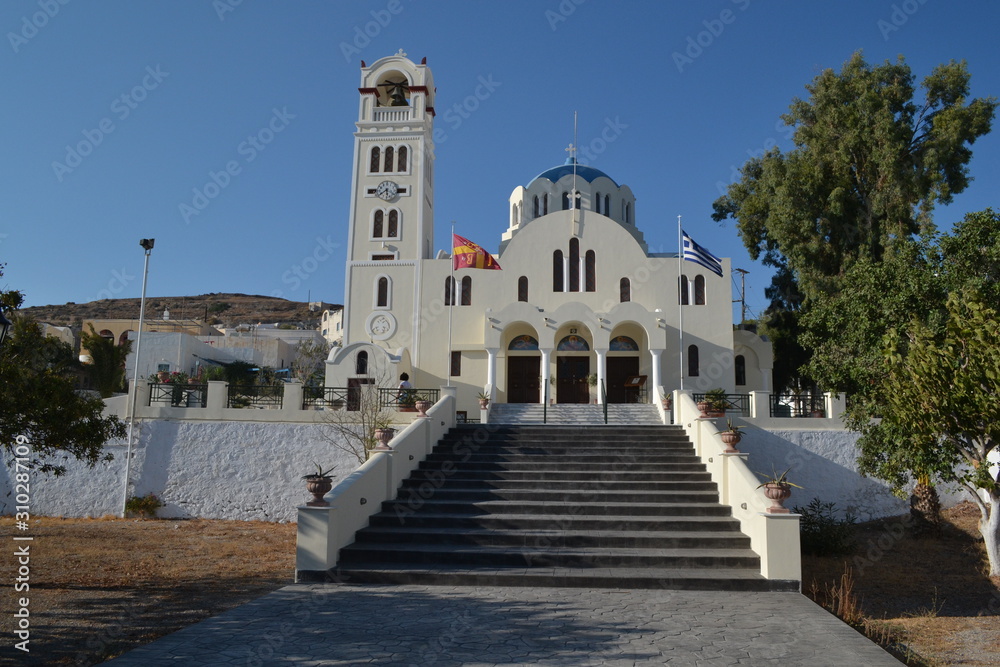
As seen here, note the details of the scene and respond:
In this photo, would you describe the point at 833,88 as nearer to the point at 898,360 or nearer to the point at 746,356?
the point at 746,356

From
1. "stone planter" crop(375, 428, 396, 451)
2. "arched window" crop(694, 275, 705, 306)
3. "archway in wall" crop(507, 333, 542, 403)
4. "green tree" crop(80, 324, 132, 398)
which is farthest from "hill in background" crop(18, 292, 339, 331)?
"stone planter" crop(375, 428, 396, 451)

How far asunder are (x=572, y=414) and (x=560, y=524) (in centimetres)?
898

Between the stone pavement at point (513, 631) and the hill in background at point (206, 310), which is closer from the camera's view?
the stone pavement at point (513, 631)

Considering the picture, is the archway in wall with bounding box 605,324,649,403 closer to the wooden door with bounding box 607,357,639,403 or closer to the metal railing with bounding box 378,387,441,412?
the wooden door with bounding box 607,357,639,403

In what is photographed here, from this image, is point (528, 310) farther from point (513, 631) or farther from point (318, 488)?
point (513, 631)

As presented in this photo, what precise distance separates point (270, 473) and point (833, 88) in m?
20.8

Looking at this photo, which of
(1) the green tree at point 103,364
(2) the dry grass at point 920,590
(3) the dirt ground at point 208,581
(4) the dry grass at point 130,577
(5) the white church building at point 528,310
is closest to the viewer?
(4) the dry grass at point 130,577

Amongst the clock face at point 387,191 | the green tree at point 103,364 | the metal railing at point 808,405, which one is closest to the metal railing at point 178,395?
the clock face at point 387,191

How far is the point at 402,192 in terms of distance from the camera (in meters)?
27.3

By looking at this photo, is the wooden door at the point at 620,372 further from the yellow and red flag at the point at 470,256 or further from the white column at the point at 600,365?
the yellow and red flag at the point at 470,256

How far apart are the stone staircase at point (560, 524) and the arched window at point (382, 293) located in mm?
11716

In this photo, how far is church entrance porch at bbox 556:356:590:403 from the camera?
25.1 metres

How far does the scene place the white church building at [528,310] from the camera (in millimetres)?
24047

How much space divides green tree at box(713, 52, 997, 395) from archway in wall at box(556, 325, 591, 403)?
715cm
